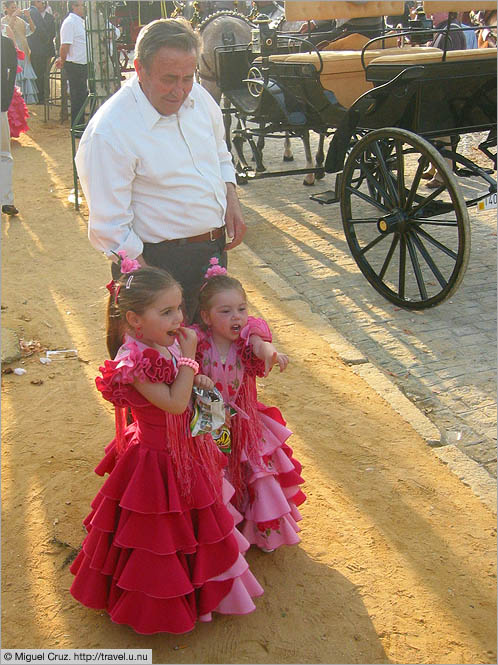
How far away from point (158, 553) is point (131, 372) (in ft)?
2.09

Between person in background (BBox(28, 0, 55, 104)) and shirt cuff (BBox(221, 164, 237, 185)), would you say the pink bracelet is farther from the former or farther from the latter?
person in background (BBox(28, 0, 55, 104))

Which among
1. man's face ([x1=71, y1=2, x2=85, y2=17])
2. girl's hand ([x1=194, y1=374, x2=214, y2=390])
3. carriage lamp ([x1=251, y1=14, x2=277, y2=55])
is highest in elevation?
man's face ([x1=71, y1=2, x2=85, y2=17])

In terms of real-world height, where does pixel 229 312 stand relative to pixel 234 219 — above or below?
below

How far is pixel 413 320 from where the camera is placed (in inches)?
215

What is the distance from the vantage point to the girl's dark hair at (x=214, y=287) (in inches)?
115

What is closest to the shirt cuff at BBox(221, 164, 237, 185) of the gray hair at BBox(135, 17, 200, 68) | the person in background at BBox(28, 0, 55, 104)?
the gray hair at BBox(135, 17, 200, 68)

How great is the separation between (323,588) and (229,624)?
41 cm

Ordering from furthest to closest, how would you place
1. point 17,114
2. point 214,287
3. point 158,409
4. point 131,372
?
point 17,114
point 214,287
point 158,409
point 131,372

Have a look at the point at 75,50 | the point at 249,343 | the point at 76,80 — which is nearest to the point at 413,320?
the point at 249,343

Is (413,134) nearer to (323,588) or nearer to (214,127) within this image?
(214,127)

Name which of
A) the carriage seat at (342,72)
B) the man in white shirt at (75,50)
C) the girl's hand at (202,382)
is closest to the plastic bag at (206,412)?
the girl's hand at (202,382)

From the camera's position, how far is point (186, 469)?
2.69 m

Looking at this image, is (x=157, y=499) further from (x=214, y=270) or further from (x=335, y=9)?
(x=335, y=9)

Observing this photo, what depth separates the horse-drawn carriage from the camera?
514 centimetres
